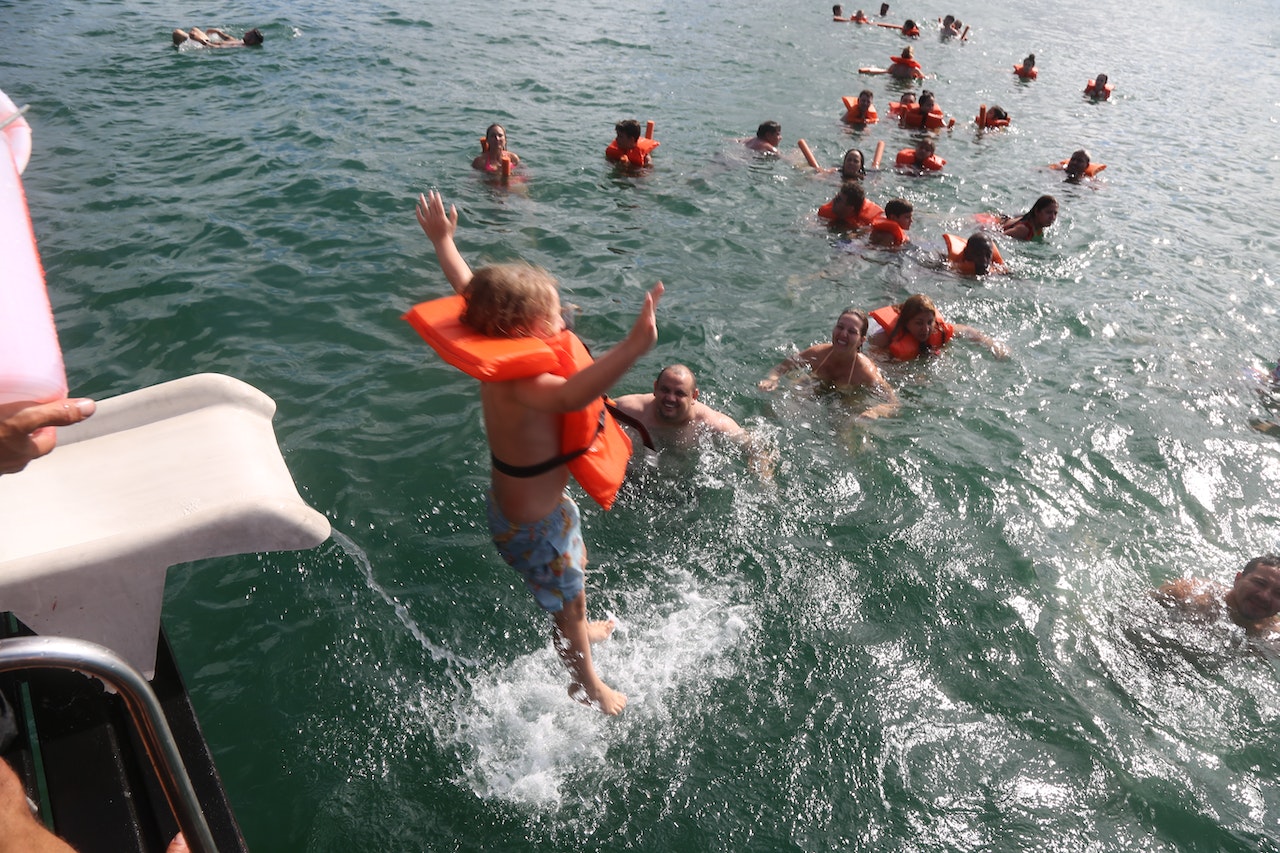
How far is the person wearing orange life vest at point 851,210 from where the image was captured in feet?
32.5

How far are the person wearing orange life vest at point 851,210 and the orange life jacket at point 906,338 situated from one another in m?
2.82

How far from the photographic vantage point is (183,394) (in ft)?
12.1

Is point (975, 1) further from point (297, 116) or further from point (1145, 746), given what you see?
point (1145, 746)

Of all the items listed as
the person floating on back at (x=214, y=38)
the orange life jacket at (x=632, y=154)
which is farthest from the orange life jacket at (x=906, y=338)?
the person floating on back at (x=214, y=38)

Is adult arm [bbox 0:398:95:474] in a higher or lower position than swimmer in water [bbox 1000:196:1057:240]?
higher

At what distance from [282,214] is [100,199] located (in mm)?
2129

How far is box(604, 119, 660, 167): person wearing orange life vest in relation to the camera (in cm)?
1127

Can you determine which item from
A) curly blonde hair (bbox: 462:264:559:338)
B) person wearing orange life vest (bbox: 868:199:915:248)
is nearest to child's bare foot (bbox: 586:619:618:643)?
curly blonde hair (bbox: 462:264:559:338)

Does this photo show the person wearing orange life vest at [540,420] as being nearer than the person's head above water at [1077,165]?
Yes

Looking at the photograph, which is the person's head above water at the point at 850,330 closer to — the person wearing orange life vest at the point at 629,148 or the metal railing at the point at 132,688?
the metal railing at the point at 132,688

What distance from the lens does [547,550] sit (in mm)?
3633

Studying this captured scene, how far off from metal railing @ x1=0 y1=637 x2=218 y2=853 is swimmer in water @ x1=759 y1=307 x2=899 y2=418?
542cm

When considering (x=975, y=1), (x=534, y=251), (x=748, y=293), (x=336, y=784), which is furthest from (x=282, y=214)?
(x=975, y=1)

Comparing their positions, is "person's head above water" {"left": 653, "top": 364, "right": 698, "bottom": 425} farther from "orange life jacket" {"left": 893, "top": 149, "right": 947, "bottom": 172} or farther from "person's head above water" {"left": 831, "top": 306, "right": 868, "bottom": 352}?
"orange life jacket" {"left": 893, "top": 149, "right": 947, "bottom": 172}
